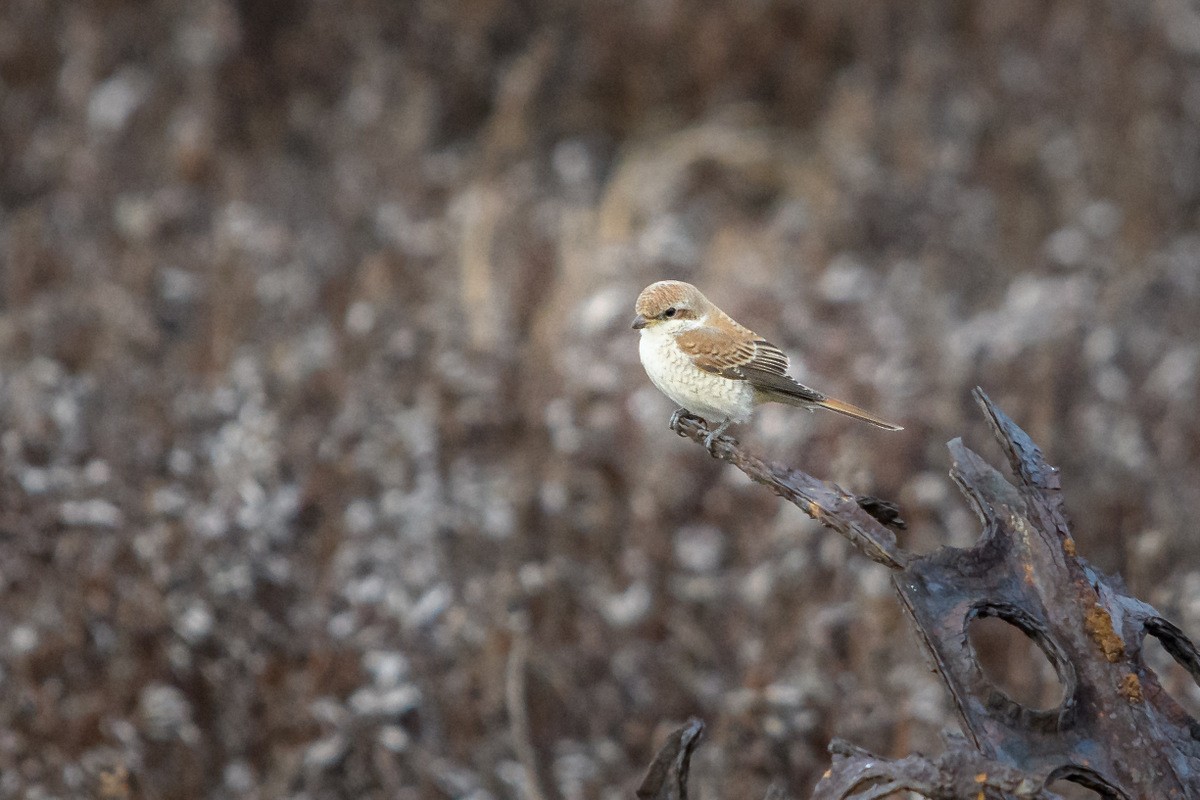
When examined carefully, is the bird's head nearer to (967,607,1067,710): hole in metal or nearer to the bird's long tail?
the bird's long tail

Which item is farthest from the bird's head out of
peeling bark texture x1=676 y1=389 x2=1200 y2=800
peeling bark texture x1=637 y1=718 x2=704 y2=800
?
peeling bark texture x1=637 y1=718 x2=704 y2=800

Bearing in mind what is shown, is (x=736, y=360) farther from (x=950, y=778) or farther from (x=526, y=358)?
(x=526, y=358)

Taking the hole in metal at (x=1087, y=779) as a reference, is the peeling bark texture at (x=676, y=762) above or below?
below

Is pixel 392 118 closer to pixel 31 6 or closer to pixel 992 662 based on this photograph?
pixel 31 6

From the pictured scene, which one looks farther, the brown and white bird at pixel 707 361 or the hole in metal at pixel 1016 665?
the hole in metal at pixel 1016 665

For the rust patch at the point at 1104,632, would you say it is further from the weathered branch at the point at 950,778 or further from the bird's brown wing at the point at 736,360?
the bird's brown wing at the point at 736,360

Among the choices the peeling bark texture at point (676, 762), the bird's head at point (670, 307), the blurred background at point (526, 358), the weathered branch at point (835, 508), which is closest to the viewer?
the weathered branch at point (835, 508)

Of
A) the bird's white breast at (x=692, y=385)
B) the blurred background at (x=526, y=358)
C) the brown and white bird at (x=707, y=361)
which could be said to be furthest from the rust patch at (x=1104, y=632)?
the blurred background at (x=526, y=358)
